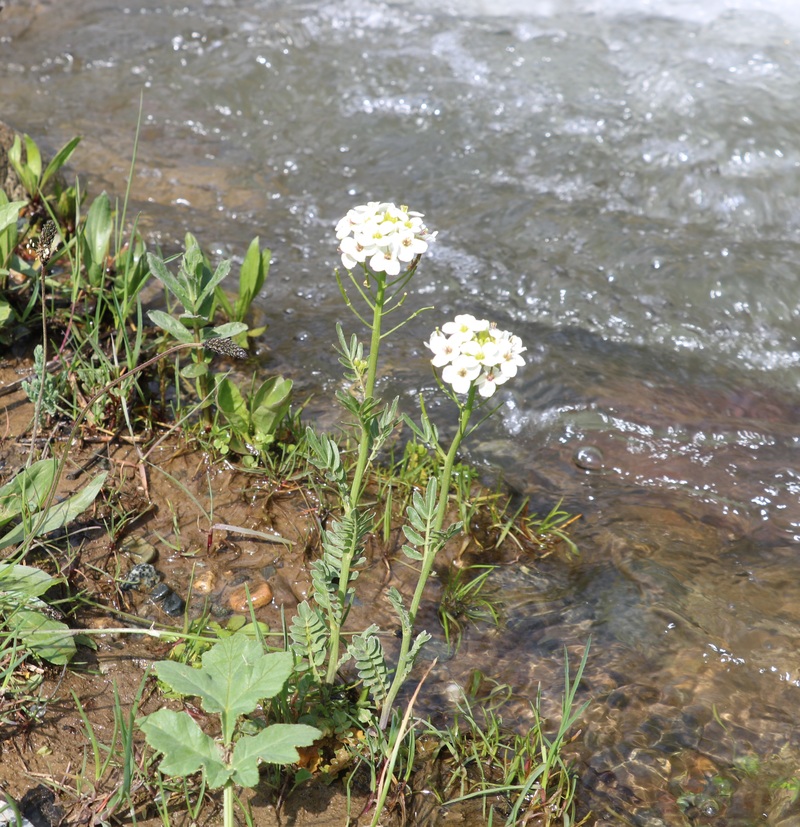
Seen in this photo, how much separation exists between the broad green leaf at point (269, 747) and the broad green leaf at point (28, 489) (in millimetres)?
1007

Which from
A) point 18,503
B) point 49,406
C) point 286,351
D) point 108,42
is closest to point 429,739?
point 18,503

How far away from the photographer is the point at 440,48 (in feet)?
21.6

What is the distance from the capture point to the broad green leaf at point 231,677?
1.87 m

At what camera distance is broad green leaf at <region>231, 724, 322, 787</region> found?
1780 millimetres

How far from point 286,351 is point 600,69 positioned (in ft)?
12.9

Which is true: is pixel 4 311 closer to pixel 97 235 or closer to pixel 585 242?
pixel 97 235

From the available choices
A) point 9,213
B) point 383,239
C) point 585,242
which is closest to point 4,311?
point 9,213

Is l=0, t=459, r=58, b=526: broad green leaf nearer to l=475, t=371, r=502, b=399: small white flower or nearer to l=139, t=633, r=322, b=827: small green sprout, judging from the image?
l=139, t=633, r=322, b=827: small green sprout

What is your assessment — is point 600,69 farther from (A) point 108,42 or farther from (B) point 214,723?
(B) point 214,723

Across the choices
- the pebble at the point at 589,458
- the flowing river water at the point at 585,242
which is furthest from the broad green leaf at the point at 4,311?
the pebble at the point at 589,458

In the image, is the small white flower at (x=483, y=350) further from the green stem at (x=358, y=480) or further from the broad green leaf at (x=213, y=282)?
the broad green leaf at (x=213, y=282)

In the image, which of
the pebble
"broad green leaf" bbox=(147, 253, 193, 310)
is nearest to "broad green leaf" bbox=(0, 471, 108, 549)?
"broad green leaf" bbox=(147, 253, 193, 310)

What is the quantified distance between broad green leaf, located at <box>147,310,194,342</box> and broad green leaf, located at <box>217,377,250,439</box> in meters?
0.18

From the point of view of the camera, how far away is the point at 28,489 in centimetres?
249
